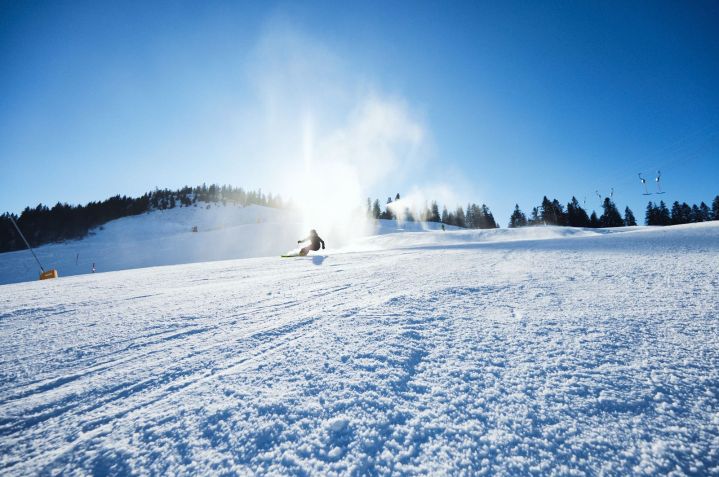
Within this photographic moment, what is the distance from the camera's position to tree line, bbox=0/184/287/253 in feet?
183

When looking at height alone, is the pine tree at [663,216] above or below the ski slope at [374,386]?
above

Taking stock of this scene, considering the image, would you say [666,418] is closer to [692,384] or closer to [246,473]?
[692,384]

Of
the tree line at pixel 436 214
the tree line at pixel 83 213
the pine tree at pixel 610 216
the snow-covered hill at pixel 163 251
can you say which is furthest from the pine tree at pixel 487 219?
the tree line at pixel 83 213

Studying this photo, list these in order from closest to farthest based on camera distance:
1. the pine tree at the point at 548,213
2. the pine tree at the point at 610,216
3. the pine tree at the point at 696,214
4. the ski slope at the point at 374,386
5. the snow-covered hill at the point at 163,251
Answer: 1. the ski slope at the point at 374,386
2. the snow-covered hill at the point at 163,251
3. the pine tree at the point at 610,216
4. the pine tree at the point at 696,214
5. the pine tree at the point at 548,213

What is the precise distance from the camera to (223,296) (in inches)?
163

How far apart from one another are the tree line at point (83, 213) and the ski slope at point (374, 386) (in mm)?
70670

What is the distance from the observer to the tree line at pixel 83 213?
2199 inches

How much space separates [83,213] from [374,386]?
287 feet

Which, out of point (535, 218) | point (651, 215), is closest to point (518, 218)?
point (535, 218)

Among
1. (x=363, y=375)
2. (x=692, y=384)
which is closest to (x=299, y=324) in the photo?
(x=363, y=375)

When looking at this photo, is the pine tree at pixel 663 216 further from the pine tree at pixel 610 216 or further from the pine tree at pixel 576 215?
the pine tree at pixel 576 215

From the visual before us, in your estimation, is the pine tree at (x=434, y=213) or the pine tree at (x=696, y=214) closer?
the pine tree at (x=696, y=214)

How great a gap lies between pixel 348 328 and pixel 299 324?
0.53 meters

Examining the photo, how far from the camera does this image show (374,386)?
1725mm
